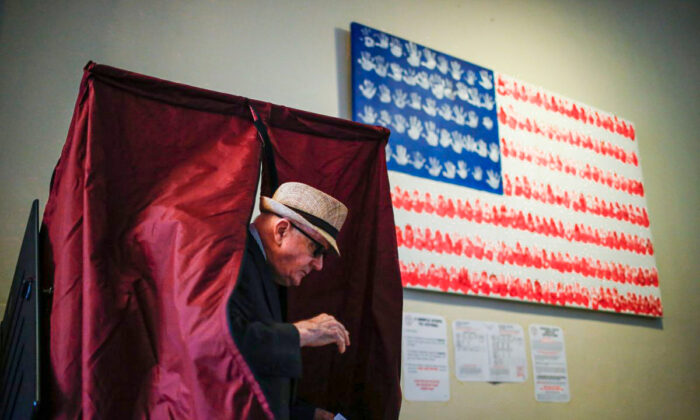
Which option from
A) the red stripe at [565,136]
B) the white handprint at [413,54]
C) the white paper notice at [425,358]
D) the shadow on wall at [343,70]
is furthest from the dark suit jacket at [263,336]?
the red stripe at [565,136]

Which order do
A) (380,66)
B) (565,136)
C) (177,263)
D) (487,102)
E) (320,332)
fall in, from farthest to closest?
(565,136)
(487,102)
(380,66)
(320,332)
(177,263)

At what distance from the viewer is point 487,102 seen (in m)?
3.13

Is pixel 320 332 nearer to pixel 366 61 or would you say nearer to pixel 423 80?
pixel 366 61

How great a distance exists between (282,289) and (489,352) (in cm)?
130

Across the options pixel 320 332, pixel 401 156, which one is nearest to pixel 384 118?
pixel 401 156

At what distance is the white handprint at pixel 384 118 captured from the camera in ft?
8.91

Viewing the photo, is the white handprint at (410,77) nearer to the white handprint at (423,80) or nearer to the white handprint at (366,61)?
the white handprint at (423,80)

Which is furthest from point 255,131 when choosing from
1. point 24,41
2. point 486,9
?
point 486,9

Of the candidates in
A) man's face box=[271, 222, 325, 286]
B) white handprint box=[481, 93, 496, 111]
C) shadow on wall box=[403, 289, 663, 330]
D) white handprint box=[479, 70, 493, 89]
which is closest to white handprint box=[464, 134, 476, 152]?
white handprint box=[481, 93, 496, 111]

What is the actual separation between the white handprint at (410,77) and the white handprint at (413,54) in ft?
0.15

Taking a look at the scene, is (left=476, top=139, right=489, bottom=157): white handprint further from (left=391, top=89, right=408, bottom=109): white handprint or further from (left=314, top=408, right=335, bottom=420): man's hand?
(left=314, top=408, right=335, bottom=420): man's hand

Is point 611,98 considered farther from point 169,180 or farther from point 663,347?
point 169,180

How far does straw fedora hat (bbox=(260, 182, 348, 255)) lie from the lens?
170 centimetres

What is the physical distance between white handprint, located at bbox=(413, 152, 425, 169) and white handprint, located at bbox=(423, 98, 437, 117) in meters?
0.24
